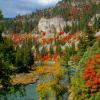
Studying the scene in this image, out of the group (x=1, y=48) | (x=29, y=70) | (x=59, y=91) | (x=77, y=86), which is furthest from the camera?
(x=29, y=70)

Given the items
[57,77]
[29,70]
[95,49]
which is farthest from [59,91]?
[29,70]

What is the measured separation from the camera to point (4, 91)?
2153cm

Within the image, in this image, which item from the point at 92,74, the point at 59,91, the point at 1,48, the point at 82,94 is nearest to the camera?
the point at 1,48

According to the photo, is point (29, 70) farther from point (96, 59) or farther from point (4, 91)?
point (4, 91)

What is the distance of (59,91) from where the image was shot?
71000mm

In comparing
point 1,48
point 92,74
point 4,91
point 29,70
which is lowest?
point 29,70

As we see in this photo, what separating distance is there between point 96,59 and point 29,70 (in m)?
129

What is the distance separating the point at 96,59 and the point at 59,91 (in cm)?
1683

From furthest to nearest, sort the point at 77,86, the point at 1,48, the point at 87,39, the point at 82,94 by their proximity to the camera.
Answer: the point at 87,39
the point at 77,86
the point at 82,94
the point at 1,48

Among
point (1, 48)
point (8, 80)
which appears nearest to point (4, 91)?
point (8, 80)

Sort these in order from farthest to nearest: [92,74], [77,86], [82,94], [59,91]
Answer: [59,91] → [77,86] → [82,94] → [92,74]

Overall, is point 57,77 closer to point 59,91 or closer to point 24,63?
point 59,91

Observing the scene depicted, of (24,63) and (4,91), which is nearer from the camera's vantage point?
(4,91)

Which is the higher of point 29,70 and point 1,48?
point 1,48
